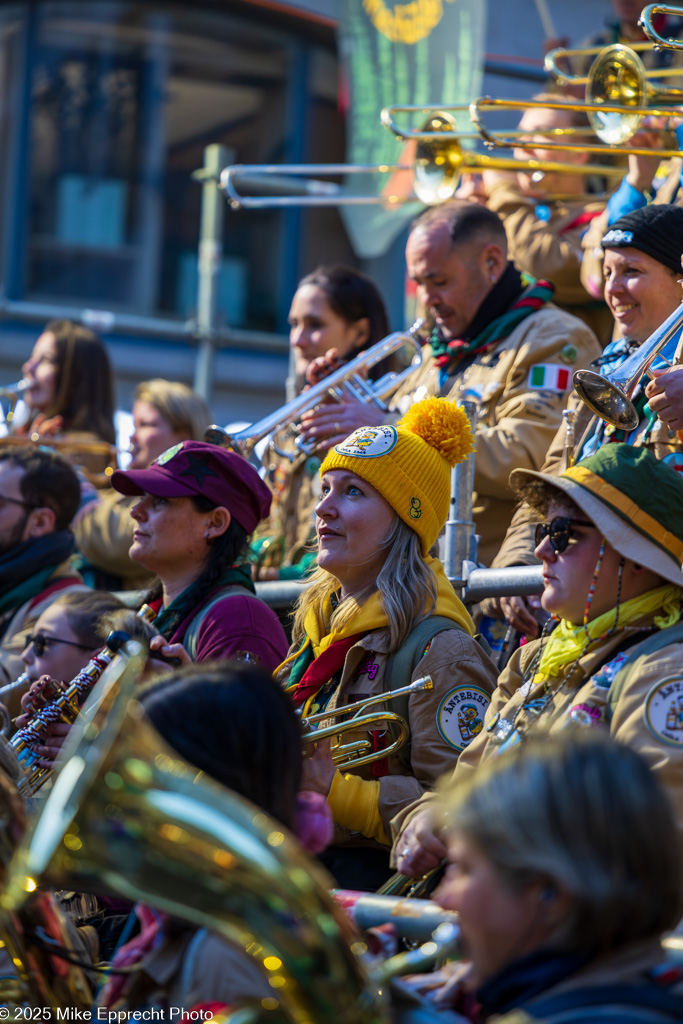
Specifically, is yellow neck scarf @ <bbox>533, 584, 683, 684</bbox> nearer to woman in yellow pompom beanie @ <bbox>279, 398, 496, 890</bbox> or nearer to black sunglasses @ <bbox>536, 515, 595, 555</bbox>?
black sunglasses @ <bbox>536, 515, 595, 555</bbox>

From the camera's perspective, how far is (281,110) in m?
14.3

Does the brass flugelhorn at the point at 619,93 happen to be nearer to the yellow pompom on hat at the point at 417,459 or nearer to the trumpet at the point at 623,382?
the trumpet at the point at 623,382

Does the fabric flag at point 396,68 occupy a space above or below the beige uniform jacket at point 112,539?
above

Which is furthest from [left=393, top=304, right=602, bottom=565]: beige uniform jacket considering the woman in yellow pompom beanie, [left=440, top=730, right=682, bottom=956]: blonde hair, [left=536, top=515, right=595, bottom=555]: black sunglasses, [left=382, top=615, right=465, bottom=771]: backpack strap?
[left=440, top=730, right=682, bottom=956]: blonde hair

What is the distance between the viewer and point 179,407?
6539mm

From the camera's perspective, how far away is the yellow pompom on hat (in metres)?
4.08

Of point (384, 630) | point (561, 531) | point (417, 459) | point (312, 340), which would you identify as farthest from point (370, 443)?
point (312, 340)

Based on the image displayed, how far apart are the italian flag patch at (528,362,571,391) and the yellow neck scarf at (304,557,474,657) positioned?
1209 mm

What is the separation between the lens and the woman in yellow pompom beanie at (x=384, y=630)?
→ 356 cm

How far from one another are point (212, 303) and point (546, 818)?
306 inches

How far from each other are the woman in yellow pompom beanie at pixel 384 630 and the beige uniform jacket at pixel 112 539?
1855 millimetres

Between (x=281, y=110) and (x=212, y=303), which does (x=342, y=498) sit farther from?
(x=281, y=110)

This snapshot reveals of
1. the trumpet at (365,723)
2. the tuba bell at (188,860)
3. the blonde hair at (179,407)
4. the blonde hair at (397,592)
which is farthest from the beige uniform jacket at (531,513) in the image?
the tuba bell at (188,860)

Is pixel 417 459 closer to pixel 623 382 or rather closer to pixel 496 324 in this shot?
pixel 623 382
